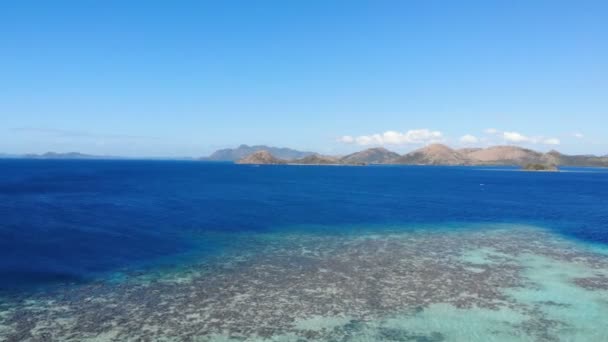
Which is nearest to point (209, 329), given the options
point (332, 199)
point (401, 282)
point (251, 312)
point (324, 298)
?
point (251, 312)

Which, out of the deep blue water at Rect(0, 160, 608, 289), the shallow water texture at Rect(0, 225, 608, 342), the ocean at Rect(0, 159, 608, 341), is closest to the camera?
the shallow water texture at Rect(0, 225, 608, 342)

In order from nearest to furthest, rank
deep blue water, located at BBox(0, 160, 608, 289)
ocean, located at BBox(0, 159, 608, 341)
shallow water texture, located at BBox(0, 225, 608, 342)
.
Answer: shallow water texture, located at BBox(0, 225, 608, 342) → ocean, located at BBox(0, 159, 608, 341) → deep blue water, located at BBox(0, 160, 608, 289)

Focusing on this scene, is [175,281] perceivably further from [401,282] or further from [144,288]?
[401,282]

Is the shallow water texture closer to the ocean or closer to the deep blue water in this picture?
the ocean

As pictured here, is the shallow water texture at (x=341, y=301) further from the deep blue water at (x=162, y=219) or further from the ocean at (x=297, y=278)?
the deep blue water at (x=162, y=219)

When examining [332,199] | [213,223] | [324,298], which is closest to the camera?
[324,298]

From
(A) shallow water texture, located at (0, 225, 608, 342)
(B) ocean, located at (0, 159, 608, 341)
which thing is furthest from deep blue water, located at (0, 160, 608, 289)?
(A) shallow water texture, located at (0, 225, 608, 342)

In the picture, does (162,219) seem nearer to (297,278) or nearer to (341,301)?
(297,278)

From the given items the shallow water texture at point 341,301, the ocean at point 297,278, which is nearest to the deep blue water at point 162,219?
the ocean at point 297,278
